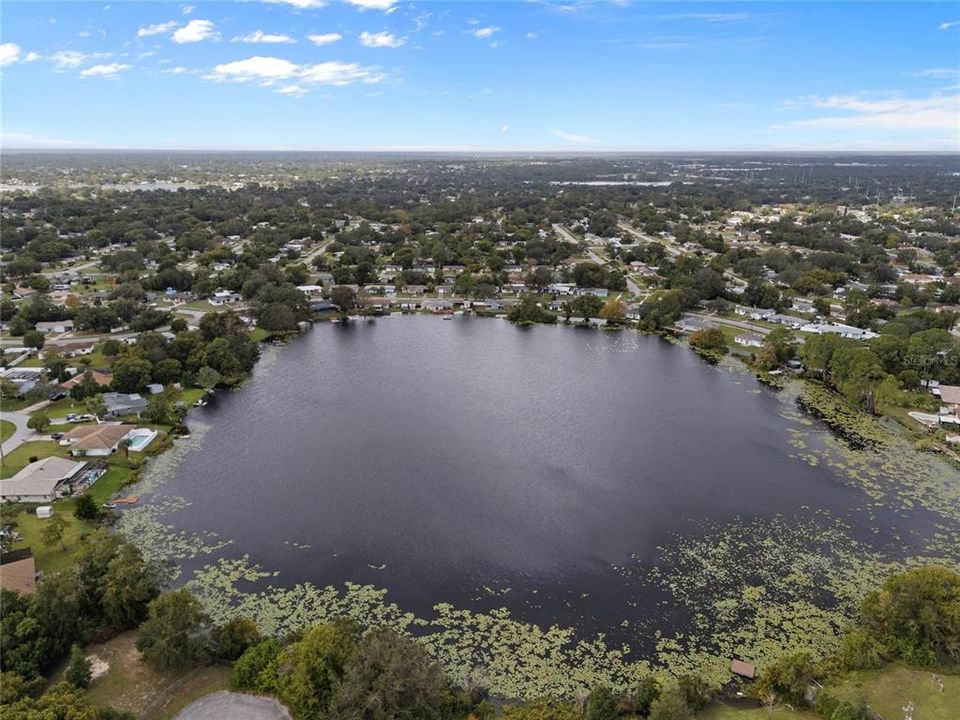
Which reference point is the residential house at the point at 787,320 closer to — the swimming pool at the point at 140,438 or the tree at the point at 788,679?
the tree at the point at 788,679

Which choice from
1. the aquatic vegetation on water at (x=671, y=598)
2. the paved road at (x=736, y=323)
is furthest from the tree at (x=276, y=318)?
the paved road at (x=736, y=323)

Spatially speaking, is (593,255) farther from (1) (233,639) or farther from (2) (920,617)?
(1) (233,639)

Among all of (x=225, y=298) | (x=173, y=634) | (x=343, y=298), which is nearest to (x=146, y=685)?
(x=173, y=634)

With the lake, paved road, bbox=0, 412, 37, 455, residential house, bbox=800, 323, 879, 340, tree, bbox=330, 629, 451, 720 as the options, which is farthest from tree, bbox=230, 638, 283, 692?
residential house, bbox=800, 323, 879, 340

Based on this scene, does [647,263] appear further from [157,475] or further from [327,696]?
[327,696]

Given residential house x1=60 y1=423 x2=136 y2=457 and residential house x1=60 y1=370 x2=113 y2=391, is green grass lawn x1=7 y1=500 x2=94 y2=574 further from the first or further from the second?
residential house x1=60 y1=370 x2=113 y2=391

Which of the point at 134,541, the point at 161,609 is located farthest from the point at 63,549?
the point at 161,609
